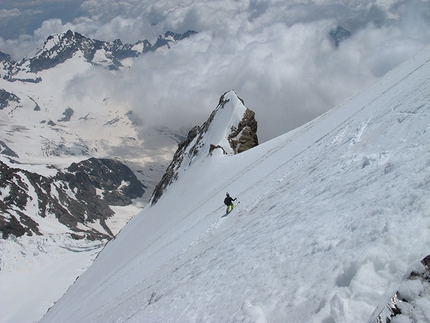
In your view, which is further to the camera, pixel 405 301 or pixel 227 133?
pixel 227 133

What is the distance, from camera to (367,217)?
271 inches

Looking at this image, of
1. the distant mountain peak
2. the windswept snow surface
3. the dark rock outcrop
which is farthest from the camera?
the distant mountain peak

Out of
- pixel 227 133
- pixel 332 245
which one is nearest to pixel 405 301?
pixel 332 245

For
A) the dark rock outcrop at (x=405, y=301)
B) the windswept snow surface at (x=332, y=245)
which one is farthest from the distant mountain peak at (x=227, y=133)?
the dark rock outcrop at (x=405, y=301)

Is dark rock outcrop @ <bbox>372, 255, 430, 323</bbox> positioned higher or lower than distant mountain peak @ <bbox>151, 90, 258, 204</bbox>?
lower

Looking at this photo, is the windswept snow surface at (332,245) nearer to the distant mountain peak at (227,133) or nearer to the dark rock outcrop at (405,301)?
the dark rock outcrop at (405,301)

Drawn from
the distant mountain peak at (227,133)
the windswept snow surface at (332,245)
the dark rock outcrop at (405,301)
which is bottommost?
the dark rock outcrop at (405,301)

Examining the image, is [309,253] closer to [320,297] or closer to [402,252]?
[320,297]

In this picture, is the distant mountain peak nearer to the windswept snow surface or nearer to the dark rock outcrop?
the windswept snow surface

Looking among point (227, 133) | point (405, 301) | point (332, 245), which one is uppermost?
point (227, 133)

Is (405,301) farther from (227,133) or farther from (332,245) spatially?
(227,133)

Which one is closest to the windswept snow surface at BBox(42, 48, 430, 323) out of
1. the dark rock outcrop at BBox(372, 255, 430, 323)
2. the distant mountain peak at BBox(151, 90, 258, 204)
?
the dark rock outcrop at BBox(372, 255, 430, 323)

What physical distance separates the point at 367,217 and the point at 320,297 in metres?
2.28

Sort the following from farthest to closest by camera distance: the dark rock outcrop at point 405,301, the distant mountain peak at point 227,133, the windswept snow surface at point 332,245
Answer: the distant mountain peak at point 227,133 < the windswept snow surface at point 332,245 < the dark rock outcrop at point 405,301
